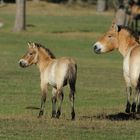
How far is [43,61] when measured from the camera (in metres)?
16.8

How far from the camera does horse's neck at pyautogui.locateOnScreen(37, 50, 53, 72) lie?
16.7 meters

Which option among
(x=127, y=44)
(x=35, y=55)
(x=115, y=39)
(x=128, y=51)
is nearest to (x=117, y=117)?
(x=128, y=51)

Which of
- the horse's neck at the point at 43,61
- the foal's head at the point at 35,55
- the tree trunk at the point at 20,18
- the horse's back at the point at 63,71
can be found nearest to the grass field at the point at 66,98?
the horse's back at the point at 63,71

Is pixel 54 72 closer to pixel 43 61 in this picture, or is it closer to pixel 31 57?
pixel 43 61

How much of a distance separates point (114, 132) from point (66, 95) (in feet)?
29.9

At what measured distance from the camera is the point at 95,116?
17469 millimetres

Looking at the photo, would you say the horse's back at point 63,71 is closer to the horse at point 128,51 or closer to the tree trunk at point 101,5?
the horse at point 128,51

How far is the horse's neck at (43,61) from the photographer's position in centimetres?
1673

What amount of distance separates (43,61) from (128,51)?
6.62 ft

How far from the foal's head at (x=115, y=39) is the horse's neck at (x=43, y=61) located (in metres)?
1.44

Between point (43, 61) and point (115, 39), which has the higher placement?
point (115, 39)

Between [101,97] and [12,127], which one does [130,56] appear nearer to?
[12,127]

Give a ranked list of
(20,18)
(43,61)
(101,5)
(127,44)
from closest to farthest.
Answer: (43,61)
(127,44)
(20,18)
(101,5)

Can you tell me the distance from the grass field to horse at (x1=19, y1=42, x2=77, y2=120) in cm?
50
